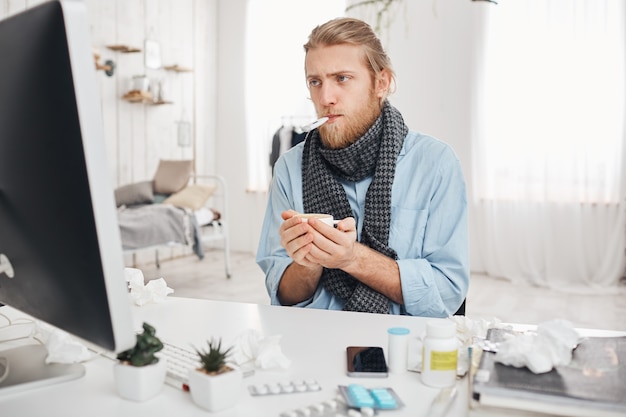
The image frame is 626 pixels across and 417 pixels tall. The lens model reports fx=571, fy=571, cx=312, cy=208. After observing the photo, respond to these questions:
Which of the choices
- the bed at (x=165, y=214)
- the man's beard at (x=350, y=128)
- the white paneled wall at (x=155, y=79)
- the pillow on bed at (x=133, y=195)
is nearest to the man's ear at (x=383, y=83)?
the man's beard at (x=350, y=128)

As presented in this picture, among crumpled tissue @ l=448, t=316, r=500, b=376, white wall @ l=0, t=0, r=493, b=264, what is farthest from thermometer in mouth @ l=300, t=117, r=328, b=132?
white wall @ l=0, t=0, r=493, b=264

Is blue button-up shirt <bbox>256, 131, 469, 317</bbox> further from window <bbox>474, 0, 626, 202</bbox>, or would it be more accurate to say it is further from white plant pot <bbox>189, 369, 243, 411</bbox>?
window <bbox>474, 0, 626, 202</bbox>

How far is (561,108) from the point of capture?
431 centimetres

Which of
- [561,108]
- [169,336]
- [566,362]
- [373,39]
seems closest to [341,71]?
[373,39]

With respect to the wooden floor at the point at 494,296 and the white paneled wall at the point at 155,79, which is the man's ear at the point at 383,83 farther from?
the white paneled wall at the point at 155,79

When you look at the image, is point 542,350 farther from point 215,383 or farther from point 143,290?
point 143,290

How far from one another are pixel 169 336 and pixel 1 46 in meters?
0.55

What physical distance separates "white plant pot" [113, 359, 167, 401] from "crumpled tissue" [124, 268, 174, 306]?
0.49 meters

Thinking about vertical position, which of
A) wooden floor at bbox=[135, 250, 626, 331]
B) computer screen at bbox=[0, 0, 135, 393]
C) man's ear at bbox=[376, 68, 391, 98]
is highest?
man's ear at bbox=[376, 68, 391, 98]

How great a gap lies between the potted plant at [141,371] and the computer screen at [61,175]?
10cm

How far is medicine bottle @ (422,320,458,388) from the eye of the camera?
0.75 m

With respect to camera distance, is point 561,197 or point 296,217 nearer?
point 296,217

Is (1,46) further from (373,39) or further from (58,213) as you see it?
(373,39)

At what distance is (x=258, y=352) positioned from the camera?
0.84 metres
